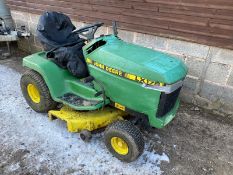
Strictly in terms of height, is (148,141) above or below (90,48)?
below

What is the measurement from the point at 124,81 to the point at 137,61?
0.27 meters

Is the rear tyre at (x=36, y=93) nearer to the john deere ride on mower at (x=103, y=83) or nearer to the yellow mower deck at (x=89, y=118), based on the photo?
the john deere ride on mower at (x=103, y=83)

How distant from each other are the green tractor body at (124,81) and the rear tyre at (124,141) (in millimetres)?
198

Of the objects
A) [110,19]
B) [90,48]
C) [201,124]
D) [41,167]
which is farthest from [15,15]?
[201,124]

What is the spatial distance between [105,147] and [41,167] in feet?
2.64

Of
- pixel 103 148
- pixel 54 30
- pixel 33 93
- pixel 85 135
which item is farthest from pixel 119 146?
pixel 54 30

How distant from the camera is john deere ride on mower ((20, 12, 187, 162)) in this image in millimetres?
2781

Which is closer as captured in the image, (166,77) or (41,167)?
(166,77)

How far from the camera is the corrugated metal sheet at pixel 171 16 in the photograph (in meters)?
3.58

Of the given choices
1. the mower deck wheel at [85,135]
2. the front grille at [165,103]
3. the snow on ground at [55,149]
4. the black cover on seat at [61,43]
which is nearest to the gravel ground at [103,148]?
the snow on ground at [55,149]

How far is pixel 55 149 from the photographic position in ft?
10.8

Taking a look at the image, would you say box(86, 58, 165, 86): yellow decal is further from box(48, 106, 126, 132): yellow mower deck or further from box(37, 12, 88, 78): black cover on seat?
box(48, 106, 126, 132): yellow mower deck

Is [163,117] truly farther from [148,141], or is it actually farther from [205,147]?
[205,147]

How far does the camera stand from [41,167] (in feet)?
9.95
